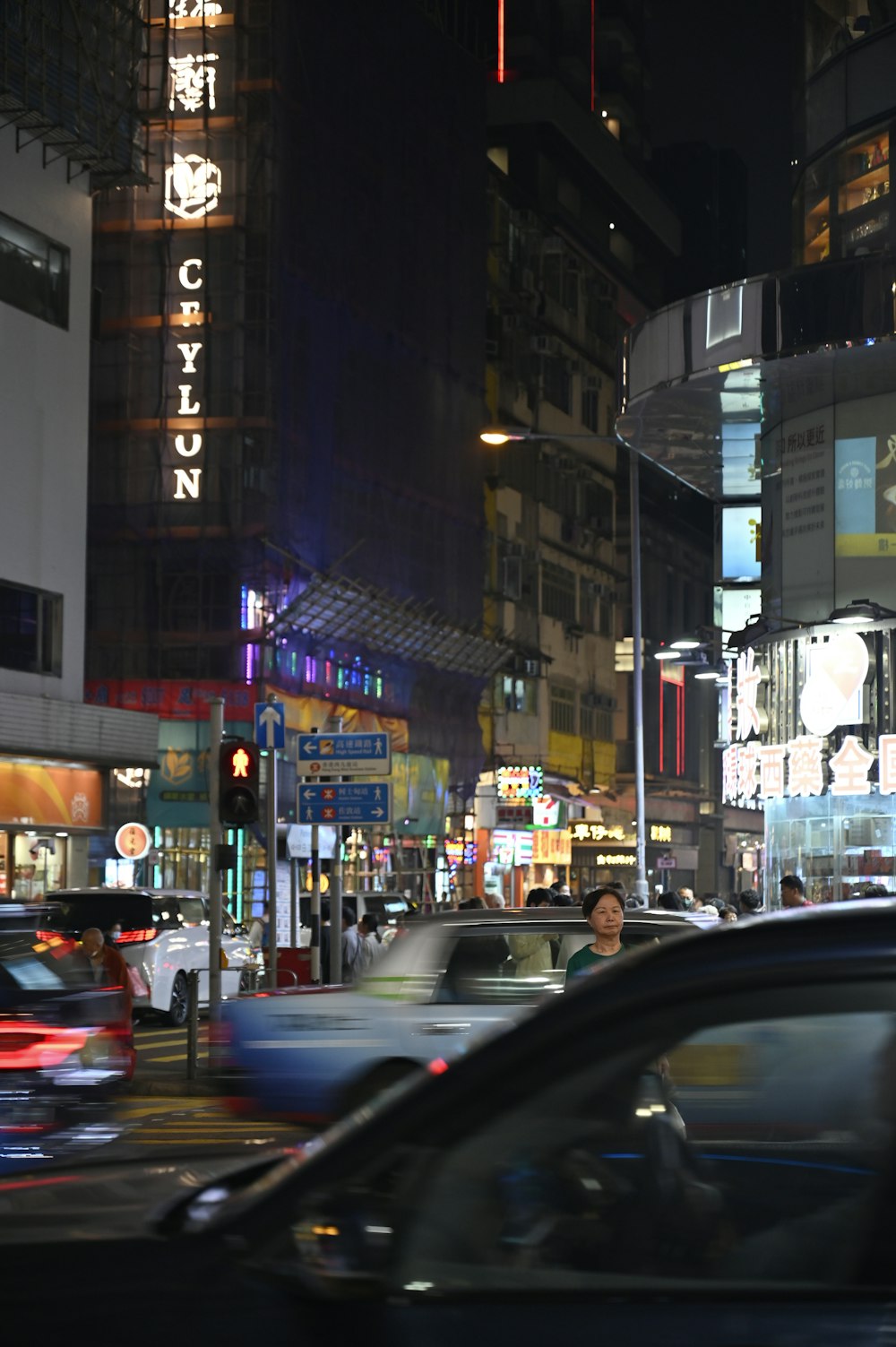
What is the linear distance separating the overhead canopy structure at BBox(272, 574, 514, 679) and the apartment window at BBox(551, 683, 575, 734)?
14.3 m

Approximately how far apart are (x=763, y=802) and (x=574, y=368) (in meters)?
49.0

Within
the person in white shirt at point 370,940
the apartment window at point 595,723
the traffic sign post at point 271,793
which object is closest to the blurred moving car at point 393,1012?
the traffic sign post at point 271,793

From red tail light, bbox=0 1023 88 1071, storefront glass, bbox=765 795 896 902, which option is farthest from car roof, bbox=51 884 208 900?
red tail light, bbox=0 1023 88 1071

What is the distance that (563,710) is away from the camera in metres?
77.4

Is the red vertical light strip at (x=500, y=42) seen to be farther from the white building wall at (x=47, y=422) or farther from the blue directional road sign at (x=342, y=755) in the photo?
the blue directional road sign at (x=342, y=755)

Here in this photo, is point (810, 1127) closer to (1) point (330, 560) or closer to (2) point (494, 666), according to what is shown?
(1) point (330, 560)

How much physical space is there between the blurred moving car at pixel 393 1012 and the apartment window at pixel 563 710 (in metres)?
63.1

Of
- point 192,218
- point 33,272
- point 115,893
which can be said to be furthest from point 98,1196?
point 192,218

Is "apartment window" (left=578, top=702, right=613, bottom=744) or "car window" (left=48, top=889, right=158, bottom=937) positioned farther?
"apartment window" (left=578, top=702, right=613, bottom=744)

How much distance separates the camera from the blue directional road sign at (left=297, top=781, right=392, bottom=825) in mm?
24484

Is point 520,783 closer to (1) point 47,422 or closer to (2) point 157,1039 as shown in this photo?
(1) point 47,422

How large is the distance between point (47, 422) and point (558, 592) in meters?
44.5

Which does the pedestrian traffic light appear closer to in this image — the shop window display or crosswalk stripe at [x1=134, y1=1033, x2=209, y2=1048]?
crosswalk stripe at [x1=134, y1=1033, x2=209, y2=1048]

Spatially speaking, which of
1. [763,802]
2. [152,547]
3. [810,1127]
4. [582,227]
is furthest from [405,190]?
[810,1127]
